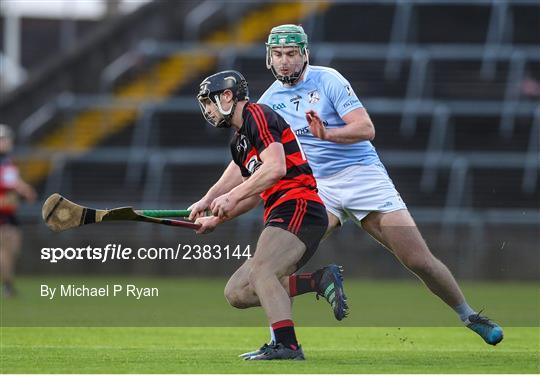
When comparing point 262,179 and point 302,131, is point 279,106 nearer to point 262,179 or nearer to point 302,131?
point 302,131

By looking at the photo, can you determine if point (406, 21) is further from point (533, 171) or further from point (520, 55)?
point (533, 171)

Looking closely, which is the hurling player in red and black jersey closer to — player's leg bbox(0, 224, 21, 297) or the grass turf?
the grass turf

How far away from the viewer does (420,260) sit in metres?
9.23

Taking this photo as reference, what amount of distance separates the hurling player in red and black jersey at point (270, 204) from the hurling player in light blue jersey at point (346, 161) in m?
0.54

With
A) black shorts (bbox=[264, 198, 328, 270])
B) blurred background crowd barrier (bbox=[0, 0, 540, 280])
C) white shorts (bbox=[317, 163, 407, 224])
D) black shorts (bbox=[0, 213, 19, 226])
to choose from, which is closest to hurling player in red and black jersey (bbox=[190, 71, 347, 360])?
black shorts (bbox=[264, 198, 328, 270])

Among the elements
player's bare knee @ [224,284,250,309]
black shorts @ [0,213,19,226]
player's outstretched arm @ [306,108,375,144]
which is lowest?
black shorts @ [0,213,19,226]

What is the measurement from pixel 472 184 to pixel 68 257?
6.48m

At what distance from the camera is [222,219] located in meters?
8.52

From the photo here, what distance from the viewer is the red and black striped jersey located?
8344 mm

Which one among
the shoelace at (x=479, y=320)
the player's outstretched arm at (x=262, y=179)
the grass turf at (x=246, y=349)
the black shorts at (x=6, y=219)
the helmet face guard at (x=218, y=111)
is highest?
the helmet face guard at (x=218, y=111)

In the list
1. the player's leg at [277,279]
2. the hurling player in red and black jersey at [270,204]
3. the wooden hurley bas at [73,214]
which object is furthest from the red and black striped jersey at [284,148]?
the wooden hurley bas at [73,214]

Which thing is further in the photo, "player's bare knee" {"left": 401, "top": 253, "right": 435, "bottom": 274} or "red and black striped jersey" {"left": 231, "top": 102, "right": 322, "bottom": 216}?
"player's bare knee" {"left": 401, "top": 253, "right": 435, "bottom": 274}

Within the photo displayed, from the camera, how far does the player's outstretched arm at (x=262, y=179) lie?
26.9 ft

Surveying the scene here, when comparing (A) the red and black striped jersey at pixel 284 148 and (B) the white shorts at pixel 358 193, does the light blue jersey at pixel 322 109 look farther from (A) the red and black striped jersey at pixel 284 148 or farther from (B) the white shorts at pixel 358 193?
(A) the red and black striped jersey at pixel 284 148
